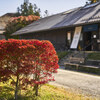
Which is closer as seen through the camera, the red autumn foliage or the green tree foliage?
the red autumn foliage

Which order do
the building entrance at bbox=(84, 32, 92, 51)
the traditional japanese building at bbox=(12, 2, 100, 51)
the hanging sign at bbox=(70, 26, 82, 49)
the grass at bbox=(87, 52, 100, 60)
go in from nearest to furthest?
1. the grass at bbox=(87, 52, 100, 60)
2. the traditional japanese building at bbox=(12, 2, 100, 51)
3. the hanging sign at bbox=(70, 26, 82, 49)
4. the building entrance at bbox=(84, 32, 92, 51)

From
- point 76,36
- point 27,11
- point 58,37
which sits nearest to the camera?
point 76,36

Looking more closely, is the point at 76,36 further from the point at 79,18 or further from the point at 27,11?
the point at 27,11

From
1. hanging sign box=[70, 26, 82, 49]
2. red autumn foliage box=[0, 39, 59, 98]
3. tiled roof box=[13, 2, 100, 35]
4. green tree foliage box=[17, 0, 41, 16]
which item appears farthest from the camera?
green tree foliage box=[17, 0, 41, 16]

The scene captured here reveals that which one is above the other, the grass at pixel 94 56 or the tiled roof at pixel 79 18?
the tiled roof at pixel 79 18

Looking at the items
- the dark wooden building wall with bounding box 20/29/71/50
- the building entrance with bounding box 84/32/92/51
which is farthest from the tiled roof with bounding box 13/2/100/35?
the building entrance with bounding box 84/32/92/51

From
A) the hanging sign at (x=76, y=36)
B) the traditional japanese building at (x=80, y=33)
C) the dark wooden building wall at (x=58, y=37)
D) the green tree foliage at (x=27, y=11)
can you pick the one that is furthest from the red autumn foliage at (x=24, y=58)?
the green tree foliage at (x=27, y=11)

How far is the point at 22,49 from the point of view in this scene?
426cm

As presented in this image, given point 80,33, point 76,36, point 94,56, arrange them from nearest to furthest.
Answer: point 94,56 < point 80,33 < point 76,36

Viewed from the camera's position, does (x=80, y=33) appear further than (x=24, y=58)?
Yes

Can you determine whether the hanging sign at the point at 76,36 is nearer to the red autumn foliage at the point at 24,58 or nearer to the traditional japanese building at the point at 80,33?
the traditional japanese building at the point at 80,33

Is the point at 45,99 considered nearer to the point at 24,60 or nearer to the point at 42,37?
the point at 24,60

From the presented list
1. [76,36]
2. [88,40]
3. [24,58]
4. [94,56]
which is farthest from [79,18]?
[24,58]

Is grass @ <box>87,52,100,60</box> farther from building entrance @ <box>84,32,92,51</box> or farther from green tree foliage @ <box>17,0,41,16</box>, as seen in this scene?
green tree foliage @ <box>17,0,41,16</box>
